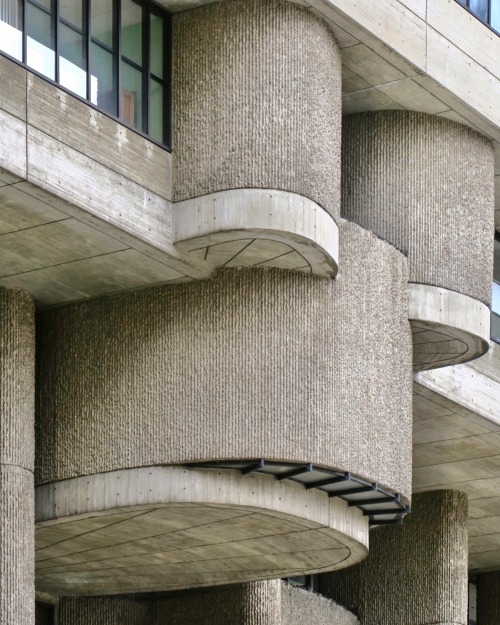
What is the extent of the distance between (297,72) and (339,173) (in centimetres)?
192

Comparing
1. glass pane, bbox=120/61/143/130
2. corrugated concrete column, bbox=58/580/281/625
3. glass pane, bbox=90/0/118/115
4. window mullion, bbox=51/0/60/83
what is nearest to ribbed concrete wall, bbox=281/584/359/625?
corrugated concrete column, bbox=58/580/281/625

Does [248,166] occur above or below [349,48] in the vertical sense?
below

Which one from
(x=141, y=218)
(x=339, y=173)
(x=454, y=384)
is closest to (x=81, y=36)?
(x=141, y=218)

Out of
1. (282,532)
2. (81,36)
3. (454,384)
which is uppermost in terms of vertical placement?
(81,36)

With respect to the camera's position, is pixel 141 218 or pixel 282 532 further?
pixel 282 532

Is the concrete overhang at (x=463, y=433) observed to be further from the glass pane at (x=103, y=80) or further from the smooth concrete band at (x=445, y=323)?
the glass pane at (x=103, y=80)

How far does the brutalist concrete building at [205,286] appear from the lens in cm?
3059

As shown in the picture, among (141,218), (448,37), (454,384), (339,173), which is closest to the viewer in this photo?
(141,218)

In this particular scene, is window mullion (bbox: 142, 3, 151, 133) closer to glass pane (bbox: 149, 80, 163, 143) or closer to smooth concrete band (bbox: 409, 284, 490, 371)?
glass pane (bbox: 149, 80, 163, 143)

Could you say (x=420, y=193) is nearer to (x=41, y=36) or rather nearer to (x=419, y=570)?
(x=41, y=36)

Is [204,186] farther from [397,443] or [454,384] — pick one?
[454,384]

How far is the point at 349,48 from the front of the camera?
34.1 meters

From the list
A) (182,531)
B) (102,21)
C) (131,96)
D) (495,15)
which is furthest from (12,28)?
(495,15)

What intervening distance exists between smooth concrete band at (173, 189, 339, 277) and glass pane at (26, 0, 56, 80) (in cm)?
294
